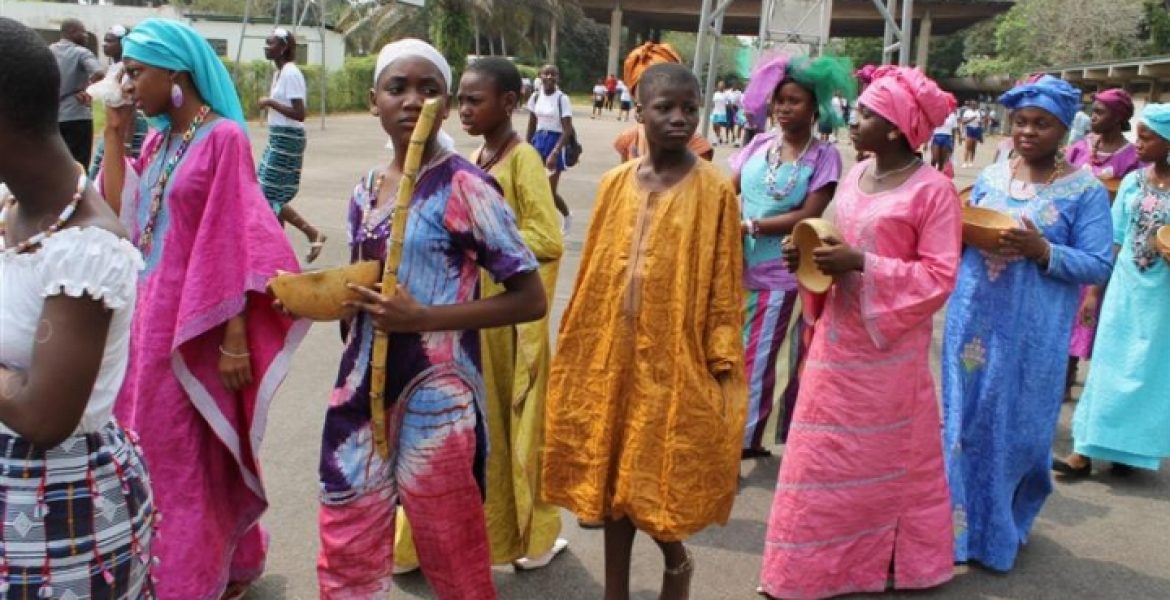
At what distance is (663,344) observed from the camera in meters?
3.18

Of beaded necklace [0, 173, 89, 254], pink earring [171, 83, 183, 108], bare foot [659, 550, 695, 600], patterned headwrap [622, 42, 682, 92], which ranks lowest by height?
bare foot [659, 550, 695, 600]

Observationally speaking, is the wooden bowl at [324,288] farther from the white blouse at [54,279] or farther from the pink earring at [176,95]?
the pink earring at [176,95]

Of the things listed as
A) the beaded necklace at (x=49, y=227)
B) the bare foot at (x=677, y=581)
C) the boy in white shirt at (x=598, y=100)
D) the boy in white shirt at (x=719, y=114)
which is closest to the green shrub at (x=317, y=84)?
the boy in white shirt at (x=598, y=100)

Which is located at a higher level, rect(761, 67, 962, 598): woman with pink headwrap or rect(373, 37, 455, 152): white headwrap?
rect(373, 37, 455, 152): white headwrap

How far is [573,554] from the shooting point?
4.08 metres

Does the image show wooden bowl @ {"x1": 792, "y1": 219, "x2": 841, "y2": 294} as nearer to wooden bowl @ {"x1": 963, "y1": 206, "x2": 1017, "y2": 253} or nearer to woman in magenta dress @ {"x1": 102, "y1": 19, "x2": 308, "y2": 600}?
wooden bowl @ {"x1": 963, "y1": 206, "x2": 1017, "y2": 253}

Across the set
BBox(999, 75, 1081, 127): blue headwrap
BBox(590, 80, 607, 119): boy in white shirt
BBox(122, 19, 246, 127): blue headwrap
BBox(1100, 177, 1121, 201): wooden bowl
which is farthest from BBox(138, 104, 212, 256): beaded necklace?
BBox(590, 80, 607, 119): boy in white shirt

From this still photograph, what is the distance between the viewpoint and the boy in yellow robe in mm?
3152

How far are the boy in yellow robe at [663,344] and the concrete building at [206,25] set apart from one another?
3500cm

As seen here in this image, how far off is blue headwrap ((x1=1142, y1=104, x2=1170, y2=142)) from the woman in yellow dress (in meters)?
3.35

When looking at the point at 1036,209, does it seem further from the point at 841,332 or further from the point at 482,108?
the point at 482,108

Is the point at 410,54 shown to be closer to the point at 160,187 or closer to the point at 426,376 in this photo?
the point at 426,376

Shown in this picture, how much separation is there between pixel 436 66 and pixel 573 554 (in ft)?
7.01

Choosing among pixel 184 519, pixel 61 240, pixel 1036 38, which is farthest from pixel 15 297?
pixel 1036 38
